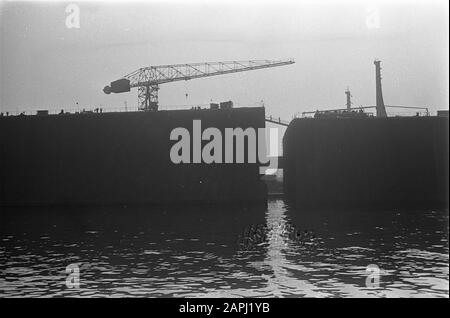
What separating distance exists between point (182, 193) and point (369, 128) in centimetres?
3001

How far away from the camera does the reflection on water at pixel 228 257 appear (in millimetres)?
25984

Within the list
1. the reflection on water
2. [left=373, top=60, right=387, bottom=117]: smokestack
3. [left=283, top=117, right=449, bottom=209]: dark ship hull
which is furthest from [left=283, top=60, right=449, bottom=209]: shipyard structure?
[left=373, top=60, right=387, bottom=117]: smokestack

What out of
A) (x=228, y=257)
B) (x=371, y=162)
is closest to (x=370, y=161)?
(x=371, y=162)

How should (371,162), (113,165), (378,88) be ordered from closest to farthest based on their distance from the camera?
(371,162) < (113,165) < (378,88)

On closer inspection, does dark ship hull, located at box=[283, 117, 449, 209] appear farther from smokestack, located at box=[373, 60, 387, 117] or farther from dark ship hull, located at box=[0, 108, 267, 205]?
smokestack, located at box=[373, 60, 387, 117]

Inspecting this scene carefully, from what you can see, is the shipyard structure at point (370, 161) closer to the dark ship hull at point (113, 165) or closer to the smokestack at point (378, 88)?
the dark ship hull at point (113, 165)

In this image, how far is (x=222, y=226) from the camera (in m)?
54.0

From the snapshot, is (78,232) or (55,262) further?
(78,232)

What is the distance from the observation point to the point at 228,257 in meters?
35.2

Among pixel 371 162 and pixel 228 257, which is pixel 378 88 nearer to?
pixel 371 162
